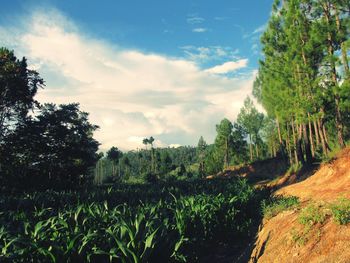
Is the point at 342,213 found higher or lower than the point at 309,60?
lower

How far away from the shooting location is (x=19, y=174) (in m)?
23.7

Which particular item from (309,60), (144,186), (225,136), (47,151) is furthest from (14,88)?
(225,136)

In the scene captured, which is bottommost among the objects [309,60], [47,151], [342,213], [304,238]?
[304,238]

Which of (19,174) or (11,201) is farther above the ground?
(19,174)

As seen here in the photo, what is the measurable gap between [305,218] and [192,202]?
3.32 meters

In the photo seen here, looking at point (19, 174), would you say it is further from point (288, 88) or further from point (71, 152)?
point (288, 88)

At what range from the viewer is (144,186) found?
23438mm

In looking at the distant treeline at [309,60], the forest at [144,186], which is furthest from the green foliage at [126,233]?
the distant treeline at [309,60]

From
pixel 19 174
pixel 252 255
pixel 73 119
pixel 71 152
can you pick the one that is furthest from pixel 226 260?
pixel 73 119

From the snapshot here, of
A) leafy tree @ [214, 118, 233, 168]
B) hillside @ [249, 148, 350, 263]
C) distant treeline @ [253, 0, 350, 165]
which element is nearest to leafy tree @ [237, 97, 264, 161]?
leafy tree @ [214, 118, 233, 168]

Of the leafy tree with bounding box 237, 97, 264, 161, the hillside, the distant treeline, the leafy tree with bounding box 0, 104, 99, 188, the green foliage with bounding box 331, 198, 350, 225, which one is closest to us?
the hillside

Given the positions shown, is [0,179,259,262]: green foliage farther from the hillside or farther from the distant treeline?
the distant treeline

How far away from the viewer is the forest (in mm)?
5211

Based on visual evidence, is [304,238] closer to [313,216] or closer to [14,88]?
[313,216]
